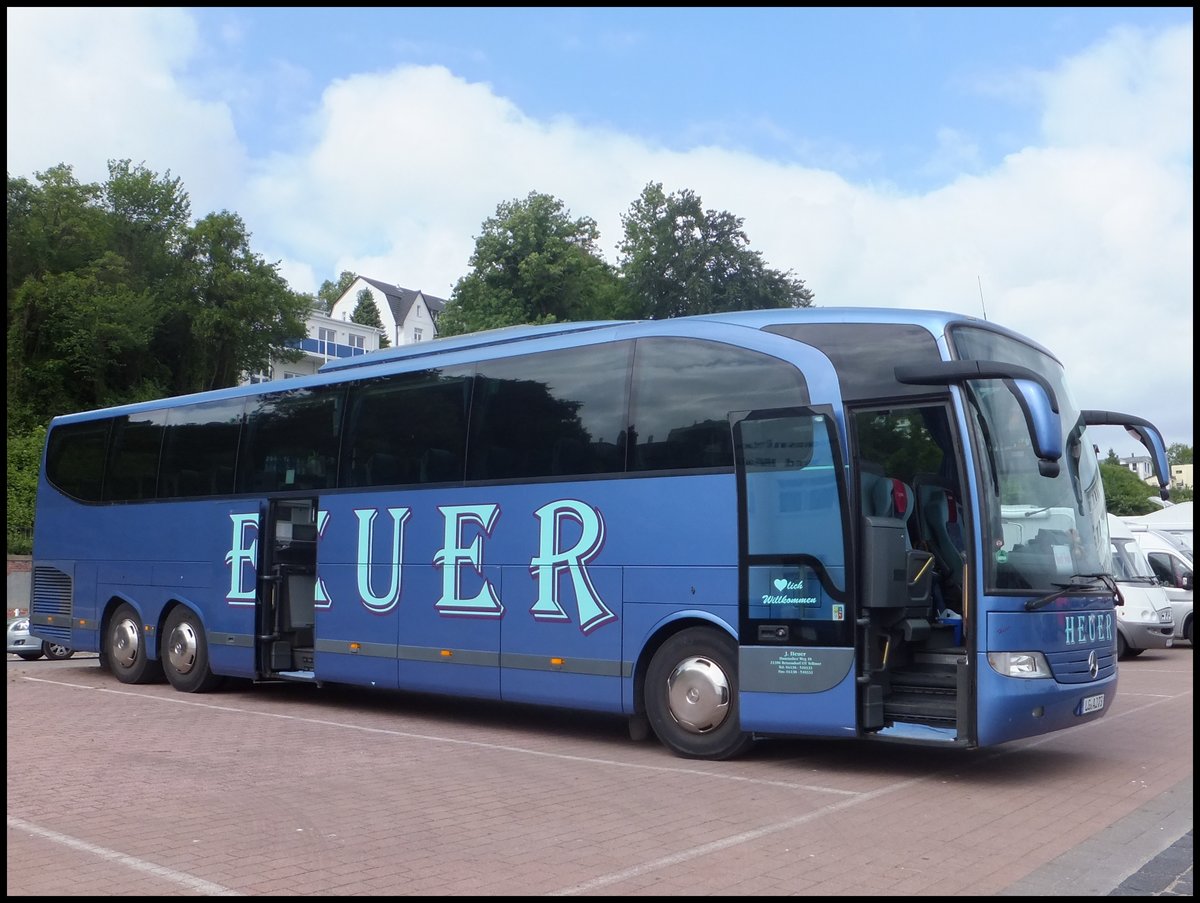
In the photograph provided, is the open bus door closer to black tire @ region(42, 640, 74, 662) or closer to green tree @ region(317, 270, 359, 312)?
black tire @ region(42, 640, 74, 662)

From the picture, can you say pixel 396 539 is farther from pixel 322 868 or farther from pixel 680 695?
pixel 322 868

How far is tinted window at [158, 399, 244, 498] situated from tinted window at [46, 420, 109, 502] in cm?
169

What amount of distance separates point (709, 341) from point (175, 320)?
179 ft

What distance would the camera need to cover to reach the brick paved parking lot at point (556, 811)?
6.25 m

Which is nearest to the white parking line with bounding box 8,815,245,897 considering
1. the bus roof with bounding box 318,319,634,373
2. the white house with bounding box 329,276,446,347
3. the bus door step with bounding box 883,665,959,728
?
→ the bus door step with bounding box 883,665,959,728

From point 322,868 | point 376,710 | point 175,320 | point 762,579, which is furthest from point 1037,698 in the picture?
point 175,320

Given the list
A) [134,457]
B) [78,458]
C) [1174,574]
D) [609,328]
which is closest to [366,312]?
[1174,574]

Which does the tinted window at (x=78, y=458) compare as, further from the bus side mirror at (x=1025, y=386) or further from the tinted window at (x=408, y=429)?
the bus side mirror at (x=1025, y=386)

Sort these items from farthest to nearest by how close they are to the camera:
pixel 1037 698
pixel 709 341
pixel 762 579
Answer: pixel 709 341 → pixel 762 579 → pixel 1037 698

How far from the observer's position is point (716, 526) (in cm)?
1009

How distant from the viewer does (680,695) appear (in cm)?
1030

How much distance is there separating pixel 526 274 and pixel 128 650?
41332mm

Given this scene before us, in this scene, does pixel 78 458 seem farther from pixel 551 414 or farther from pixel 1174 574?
pixel 1174 574

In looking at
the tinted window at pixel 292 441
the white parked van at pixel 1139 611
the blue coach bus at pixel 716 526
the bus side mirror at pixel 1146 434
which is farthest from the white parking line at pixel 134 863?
the white parked van at pixel 1139 611
